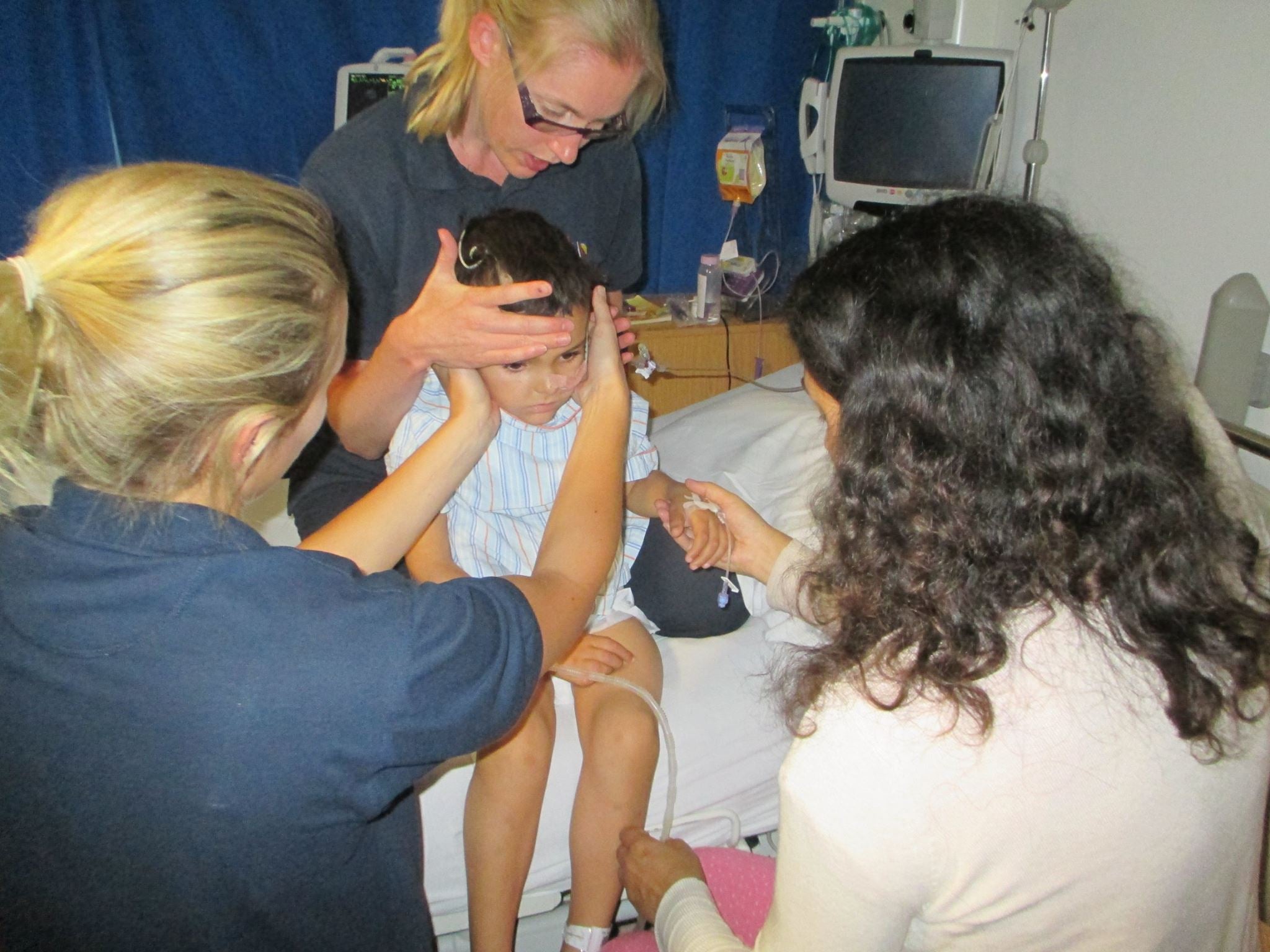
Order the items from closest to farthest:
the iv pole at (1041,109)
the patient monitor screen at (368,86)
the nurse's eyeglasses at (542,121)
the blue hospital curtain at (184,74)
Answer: the nurse's eyeglasses at (542,121) → the iv pole at (1041,109) → the blue hospital curtain at (184,74) → the patient monitor screen at (368,86)

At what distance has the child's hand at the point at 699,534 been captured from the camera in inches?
56.0

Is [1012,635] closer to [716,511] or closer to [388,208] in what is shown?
[716,511]

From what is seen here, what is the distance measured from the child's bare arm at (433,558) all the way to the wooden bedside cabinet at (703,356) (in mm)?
1403

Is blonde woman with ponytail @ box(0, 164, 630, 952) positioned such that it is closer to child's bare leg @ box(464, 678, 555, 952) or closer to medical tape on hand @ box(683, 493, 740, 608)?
child's bare leg @ box(464, 678, 555, 952)

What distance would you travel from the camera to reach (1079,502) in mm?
764

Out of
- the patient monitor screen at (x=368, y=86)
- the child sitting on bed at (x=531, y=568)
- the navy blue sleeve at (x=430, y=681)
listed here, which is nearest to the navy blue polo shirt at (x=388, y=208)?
the child sitting on bed at (x=531, y=568)

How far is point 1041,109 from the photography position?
2.16 metres

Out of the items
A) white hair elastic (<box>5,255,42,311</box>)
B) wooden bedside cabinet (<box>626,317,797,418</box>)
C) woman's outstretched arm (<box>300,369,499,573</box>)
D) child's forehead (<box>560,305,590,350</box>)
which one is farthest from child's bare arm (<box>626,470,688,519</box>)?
wooden bedside cabinet (<box>626,317,797,418</box>)

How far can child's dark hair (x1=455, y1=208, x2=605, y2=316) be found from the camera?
1.35 meters

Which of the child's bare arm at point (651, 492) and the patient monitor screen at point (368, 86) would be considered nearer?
the child's bare arm at point (651, 492)

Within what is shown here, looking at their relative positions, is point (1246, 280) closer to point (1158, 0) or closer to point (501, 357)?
point (1158, 0)

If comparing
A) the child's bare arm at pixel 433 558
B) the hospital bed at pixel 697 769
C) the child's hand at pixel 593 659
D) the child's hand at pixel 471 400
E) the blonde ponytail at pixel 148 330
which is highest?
the blonde ponytail at pixel 148 330

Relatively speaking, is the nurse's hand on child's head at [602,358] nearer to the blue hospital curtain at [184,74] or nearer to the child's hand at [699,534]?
the child's hand at [699,534]

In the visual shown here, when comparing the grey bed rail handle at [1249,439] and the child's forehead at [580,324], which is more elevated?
the child's forehead at [580,324]
